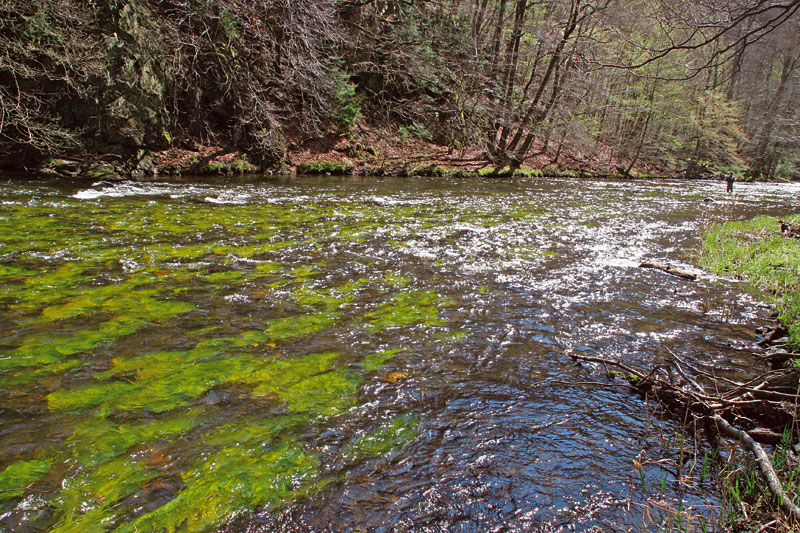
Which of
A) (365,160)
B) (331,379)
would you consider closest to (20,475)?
(331,379)

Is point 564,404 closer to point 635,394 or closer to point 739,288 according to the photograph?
point 635,394

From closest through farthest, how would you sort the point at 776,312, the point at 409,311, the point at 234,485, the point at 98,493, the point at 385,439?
the point at 98,493 → the point at 234,485 → the point at 385,439 → the point at 409,311 → the point at 776,312

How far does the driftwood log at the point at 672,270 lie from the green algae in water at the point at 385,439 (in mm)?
5815

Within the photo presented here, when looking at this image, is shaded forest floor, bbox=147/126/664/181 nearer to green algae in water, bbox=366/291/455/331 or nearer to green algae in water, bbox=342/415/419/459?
green algae in water, bbox=366/291/455/331

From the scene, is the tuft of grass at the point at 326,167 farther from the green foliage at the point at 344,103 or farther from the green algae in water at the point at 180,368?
the green algae in water at the point at 180,368

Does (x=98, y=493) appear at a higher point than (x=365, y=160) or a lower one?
lower

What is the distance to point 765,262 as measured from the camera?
22.2 ft

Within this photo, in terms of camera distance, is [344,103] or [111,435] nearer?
[111,435]

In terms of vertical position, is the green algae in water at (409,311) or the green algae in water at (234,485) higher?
the green algae in water at (409,311)

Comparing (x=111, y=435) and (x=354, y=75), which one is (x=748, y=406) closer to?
(x=111, y=435)

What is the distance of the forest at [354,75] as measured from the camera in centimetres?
649

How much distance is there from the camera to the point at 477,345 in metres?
3.97

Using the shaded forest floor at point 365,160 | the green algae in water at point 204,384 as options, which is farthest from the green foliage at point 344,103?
the green algae in water at point 204,384

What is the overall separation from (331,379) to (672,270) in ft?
20.2
